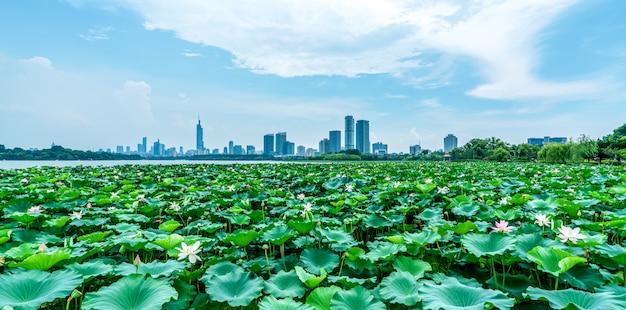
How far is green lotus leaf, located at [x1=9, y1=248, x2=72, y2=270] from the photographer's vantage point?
1.97m

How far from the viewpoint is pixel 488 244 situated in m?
2.44

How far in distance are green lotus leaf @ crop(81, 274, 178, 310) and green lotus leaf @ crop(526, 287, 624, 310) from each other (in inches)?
74.3

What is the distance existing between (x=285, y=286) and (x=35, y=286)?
140 cm

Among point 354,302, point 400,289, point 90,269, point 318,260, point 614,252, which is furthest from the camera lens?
point 318,260

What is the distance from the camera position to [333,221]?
3.71m

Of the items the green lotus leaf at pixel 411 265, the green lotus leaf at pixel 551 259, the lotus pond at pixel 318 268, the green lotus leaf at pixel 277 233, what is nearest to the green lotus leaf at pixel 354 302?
the lotus pond at pixel 318 268

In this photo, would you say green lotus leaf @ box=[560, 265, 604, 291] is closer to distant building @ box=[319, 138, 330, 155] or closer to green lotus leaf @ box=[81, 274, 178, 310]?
green lotus leaf @ box=[81, 274, 178, 310]

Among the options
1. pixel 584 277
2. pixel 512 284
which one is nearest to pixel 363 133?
pixel 512 284

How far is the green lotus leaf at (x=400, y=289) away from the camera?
1.83 metres

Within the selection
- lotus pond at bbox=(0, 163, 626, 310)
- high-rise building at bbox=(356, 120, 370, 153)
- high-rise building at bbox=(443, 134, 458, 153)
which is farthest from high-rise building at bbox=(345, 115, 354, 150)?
lotus pond at bbox=(0, 163, 626, 310)

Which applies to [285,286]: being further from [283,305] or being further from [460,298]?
[460,298]

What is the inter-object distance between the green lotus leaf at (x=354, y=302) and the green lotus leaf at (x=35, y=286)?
4.60ft

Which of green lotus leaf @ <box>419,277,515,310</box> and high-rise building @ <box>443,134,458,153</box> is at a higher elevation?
high-rise building @ <box>443,134,458,153</box>

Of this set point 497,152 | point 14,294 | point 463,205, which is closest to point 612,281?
point 463,205
